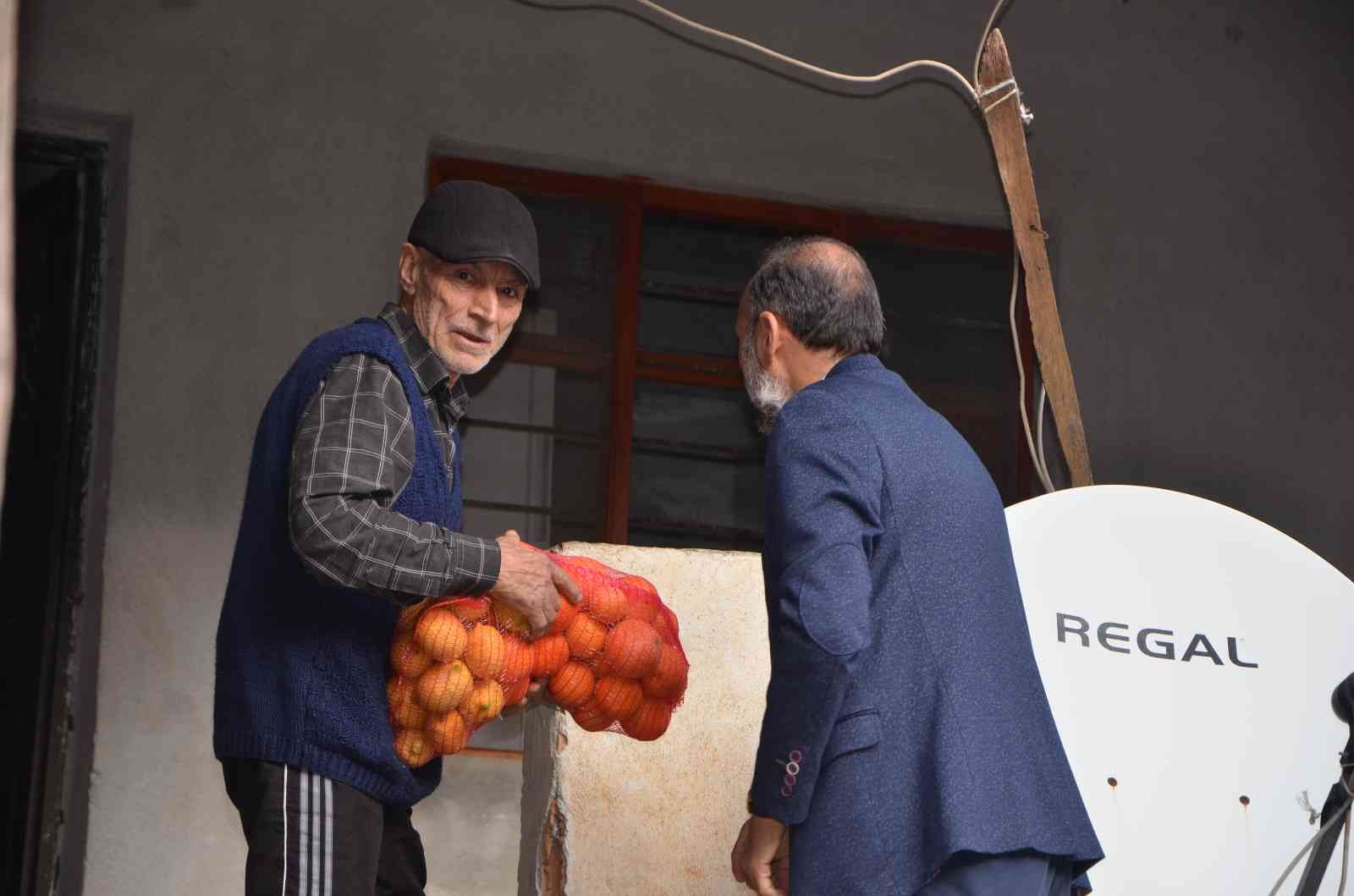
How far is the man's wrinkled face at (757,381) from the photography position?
246cm

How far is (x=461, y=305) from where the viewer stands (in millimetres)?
2389

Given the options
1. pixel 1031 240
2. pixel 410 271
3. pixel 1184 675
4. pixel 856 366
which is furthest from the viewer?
pixel 1031 240

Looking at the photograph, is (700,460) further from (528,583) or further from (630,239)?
(528,583)

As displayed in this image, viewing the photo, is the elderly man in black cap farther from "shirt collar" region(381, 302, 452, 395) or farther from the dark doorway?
the dark doorway

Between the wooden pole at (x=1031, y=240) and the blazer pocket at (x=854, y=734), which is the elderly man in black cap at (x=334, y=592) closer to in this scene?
the blazer pocket at (x=854, y=734)

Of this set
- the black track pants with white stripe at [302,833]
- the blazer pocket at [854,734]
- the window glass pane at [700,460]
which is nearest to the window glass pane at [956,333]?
the window glass pane at [700,460]

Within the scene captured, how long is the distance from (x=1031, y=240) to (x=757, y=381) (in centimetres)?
154

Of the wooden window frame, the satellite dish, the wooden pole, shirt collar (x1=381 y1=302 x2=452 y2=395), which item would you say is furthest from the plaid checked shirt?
the wooden window frame

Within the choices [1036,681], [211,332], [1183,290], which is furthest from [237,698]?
[1183,290]

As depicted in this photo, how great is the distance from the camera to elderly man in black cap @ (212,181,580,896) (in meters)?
2.07

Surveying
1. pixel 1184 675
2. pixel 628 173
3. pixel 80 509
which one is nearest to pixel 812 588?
pixel 1184 675

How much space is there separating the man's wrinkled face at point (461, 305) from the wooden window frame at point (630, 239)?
2.17 meters

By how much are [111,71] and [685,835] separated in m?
2.54

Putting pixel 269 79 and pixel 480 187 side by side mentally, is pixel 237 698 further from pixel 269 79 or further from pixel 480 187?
pixel 269 79
